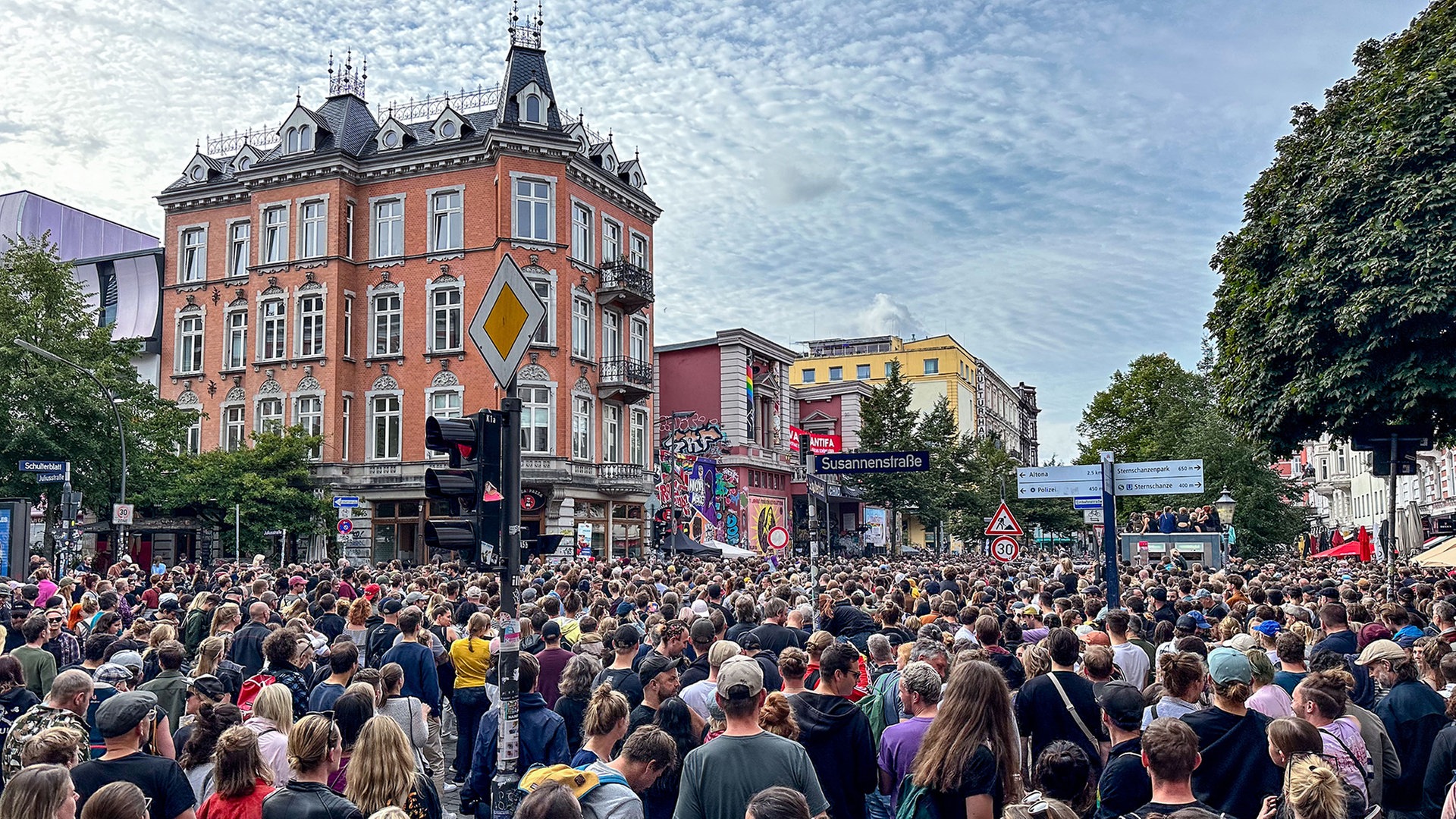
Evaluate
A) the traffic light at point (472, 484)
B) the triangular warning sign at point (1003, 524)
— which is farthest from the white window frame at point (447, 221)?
the traffic light at point (472, 484)

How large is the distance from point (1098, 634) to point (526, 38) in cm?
4119

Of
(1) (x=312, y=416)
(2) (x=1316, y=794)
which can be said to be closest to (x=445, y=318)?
(1) (x=312, y=416)

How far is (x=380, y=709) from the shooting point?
771 centimetres

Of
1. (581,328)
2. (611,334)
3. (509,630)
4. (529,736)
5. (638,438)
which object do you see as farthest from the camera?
(638,438)

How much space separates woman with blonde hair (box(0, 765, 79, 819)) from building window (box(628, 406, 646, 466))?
41375mm

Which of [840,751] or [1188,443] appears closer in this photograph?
[840,751]

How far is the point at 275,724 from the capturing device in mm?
6297

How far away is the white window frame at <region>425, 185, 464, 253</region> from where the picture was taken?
43156 millimetres

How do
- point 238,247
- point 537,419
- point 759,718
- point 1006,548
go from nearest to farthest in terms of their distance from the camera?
1. point 759,718
2. point 1006,548
3. point 537,419
4. point 238,247

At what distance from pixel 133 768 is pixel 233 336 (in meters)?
44.4

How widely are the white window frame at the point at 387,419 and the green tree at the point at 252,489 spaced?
105 inches

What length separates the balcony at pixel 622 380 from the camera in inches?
1740

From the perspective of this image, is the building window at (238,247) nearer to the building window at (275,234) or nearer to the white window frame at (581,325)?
the building window at (275,234)

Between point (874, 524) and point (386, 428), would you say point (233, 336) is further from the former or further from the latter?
point (874, 524)
